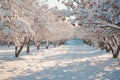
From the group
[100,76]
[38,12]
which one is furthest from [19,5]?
[38,12]

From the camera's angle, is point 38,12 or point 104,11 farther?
point 38,12

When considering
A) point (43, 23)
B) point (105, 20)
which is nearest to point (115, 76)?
point (105, 20)

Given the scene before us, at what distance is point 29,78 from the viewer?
45.0 ft

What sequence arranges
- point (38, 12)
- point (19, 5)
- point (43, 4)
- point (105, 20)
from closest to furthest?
point (105, 20)
point (19, 5)
point (38, 12)
point (43, 4)

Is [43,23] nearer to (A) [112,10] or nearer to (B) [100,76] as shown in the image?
(B) [100,76]

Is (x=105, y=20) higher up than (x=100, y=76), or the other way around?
(x=105, y=20)

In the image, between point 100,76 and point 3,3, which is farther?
point 100,76

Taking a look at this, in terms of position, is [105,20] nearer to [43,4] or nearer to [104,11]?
[104,11]

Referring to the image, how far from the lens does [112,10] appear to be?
6.72 metres

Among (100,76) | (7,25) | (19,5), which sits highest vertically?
(19,5)

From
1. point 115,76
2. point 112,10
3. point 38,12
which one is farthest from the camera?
point 38,12

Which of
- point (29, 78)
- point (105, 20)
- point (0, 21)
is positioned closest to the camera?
point (105, 20)

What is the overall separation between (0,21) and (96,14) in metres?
5.21

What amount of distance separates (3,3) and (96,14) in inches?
218
